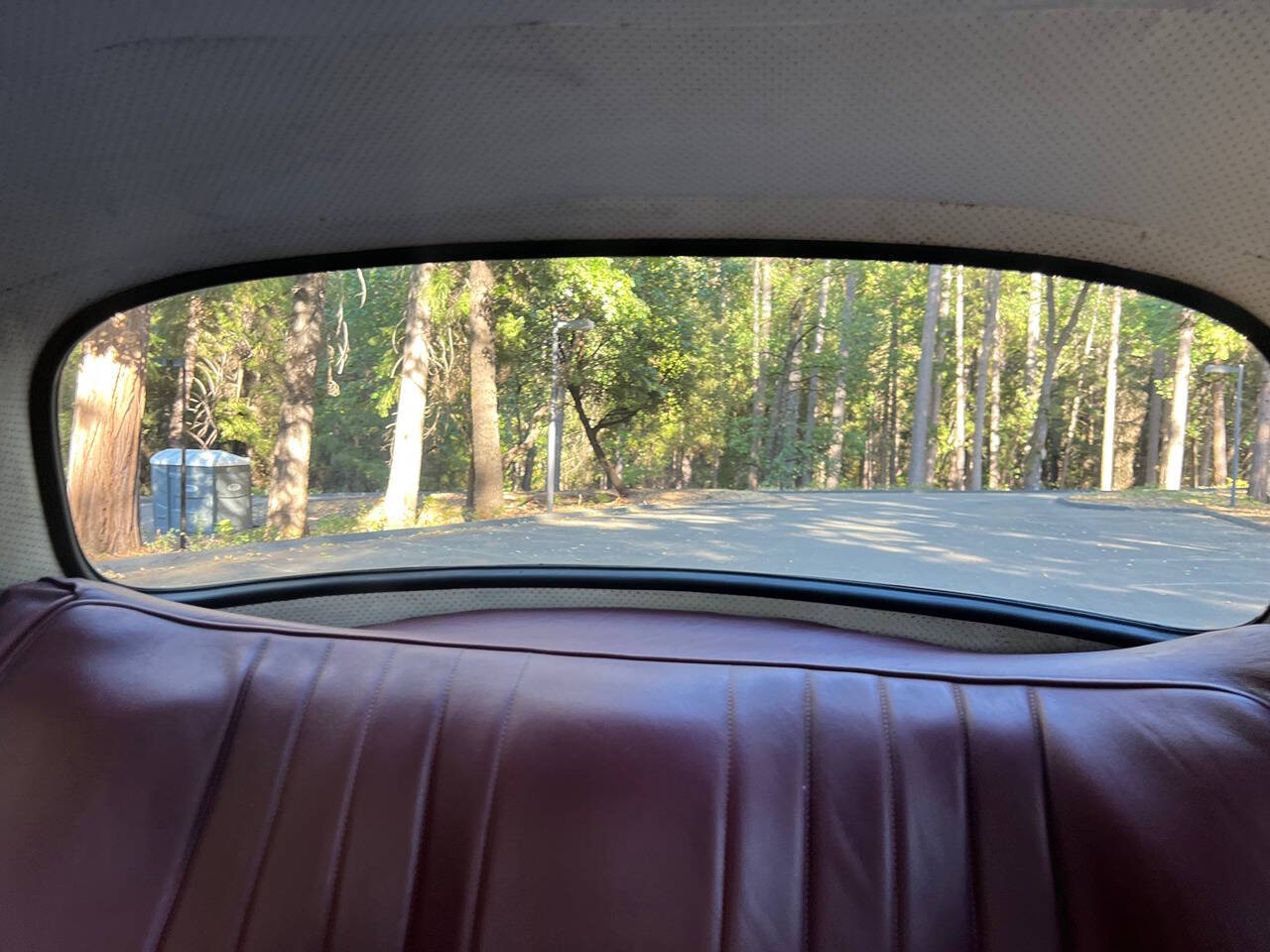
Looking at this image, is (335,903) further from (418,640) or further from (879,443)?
(879,443)

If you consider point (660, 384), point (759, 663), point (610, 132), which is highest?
point (610, 132)

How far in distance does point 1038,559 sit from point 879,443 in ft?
2.00

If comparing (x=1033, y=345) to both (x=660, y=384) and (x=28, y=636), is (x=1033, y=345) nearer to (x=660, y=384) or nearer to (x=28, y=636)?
(x=660, y=384)

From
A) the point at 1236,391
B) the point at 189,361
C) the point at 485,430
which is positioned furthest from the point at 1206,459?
the point at 189,361

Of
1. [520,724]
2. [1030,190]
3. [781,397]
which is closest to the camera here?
[520,724]

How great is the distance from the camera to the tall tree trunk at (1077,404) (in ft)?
6.57

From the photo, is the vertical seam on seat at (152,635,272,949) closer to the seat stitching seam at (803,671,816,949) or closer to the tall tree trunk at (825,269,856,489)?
the seat stitching seam at (803,671,816,949)

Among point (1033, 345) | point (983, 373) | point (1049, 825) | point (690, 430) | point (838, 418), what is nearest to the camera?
point (1049, 825)

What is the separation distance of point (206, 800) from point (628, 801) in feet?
2.25

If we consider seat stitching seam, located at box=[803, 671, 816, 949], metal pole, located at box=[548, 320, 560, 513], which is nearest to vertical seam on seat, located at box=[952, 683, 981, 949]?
seat stitching seam, located at box=[803, 671, 816, 949]

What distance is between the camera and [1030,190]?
1.62 metres

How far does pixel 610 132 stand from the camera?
1590 mm

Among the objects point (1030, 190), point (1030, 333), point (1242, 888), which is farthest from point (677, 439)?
point (1242, 888)

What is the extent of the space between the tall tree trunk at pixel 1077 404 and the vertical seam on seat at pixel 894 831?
1.16m
